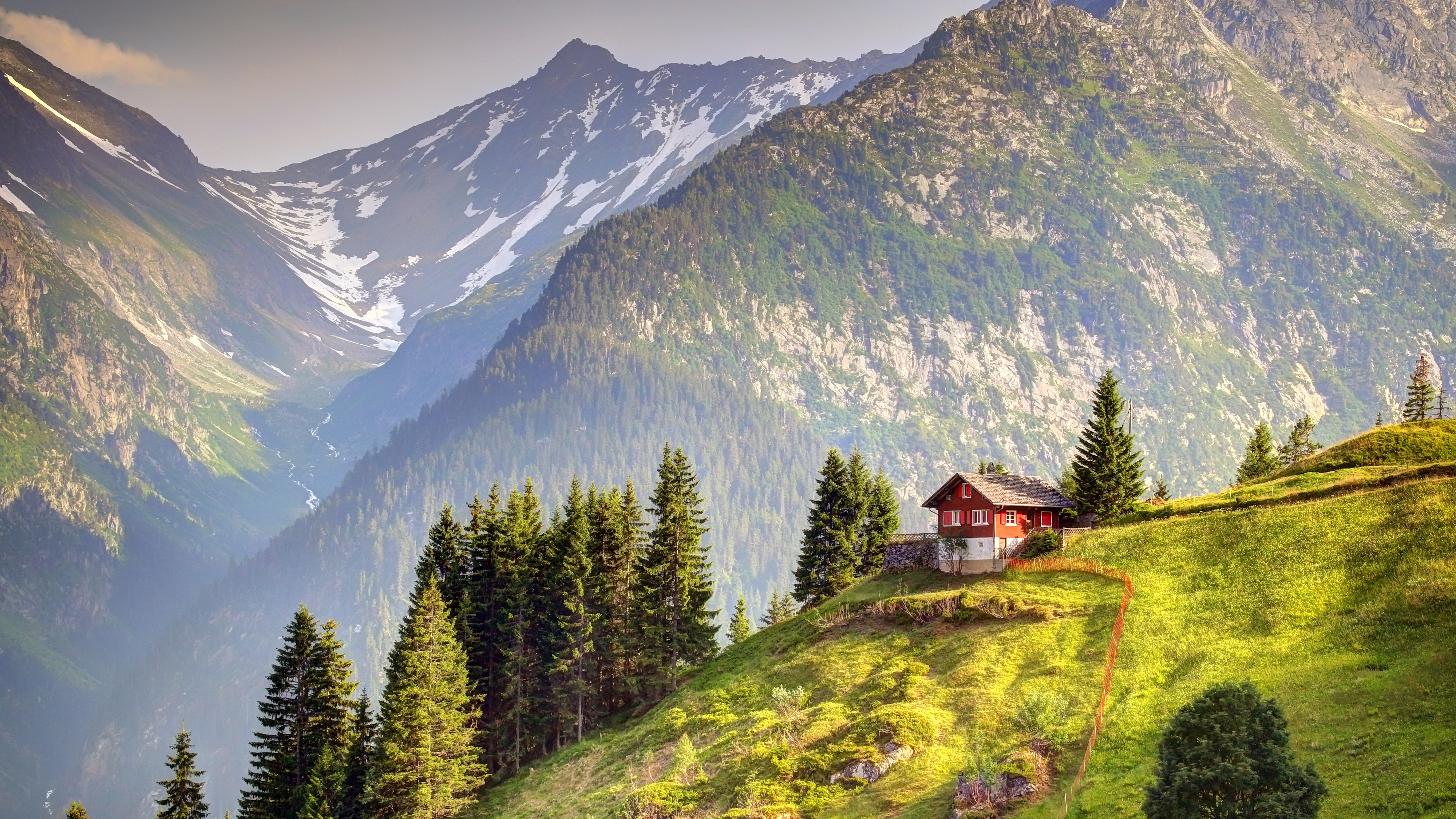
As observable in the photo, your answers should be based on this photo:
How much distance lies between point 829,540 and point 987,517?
71.5 ft

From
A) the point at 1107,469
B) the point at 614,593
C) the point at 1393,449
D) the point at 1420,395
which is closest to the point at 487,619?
the point at 614,593

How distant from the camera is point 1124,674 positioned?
62969 millimetres

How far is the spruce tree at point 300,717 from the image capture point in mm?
88625

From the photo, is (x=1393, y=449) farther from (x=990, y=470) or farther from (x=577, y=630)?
(x=577, y=630)

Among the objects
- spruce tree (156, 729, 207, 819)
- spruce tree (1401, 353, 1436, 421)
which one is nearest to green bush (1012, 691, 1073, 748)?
spruce tree (156, 729, 207, 819)

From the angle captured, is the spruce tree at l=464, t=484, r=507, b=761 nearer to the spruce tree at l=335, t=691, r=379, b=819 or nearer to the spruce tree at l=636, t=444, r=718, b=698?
the spruce tree at l=335, t=691, r=379, b=819

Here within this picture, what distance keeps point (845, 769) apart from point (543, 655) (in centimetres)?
4139

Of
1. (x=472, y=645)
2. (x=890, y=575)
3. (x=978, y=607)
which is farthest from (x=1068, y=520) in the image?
(x=472, y=645)

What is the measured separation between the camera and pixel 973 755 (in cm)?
5800

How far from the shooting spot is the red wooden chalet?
287 ft

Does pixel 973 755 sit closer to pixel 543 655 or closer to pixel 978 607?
pixel 978 607

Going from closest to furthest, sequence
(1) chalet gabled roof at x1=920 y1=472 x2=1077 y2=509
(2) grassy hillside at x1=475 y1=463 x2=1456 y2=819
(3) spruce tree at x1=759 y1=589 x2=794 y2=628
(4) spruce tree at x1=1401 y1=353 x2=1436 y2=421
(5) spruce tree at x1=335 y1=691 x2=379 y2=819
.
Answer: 1. (2) grassy hillside at x1=475 y1=463 x2=1456 y2=819
2. (5) spruce tree at x1=335 y1=691 x2=379 y2=819
3. (1) chalet gabled roof at x1=920 y1=472 x2=1077 y2=509
4. (4) spruce tree at x1=1401 y1=353 x2=1436 y2=421
5. (3) spruce tree at x1=759 y1=589 x2=794 y2=628

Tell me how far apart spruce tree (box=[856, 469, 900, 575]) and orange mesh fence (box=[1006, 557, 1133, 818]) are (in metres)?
22.3

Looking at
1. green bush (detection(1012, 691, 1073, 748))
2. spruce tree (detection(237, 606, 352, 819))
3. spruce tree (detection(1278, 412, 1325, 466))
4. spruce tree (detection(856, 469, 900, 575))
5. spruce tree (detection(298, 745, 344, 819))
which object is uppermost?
spruce tree (detection(1278, 412, 1325, 466))
